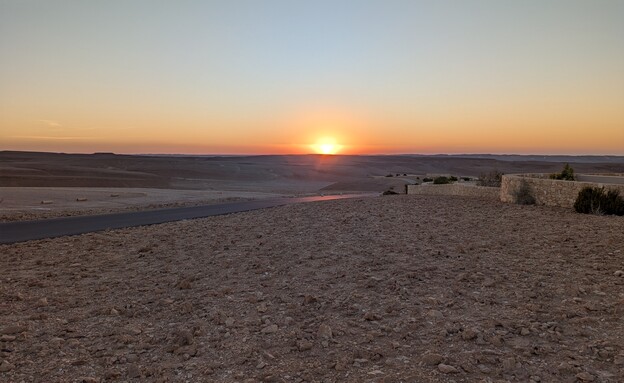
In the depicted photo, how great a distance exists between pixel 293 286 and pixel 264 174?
8499 cm

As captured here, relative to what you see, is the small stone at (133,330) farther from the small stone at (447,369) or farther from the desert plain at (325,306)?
the small stone at (447,369)

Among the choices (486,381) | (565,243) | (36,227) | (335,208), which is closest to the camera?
(486,381)

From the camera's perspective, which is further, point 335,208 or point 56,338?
point 335,208

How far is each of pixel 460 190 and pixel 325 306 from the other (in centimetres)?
1833

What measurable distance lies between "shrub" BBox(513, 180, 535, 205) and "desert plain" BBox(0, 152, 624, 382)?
417 cm

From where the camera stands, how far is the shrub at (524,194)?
58.3 ft

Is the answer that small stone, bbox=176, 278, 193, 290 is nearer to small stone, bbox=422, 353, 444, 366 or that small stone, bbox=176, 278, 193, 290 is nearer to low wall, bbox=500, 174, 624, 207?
small stone, bbox=422, 353, 444, 366

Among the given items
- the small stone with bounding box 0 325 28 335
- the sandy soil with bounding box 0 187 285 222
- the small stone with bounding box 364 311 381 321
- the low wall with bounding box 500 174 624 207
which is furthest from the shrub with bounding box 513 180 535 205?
the sandy soil with bounding box 0 187 285 222

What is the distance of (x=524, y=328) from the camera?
563cm

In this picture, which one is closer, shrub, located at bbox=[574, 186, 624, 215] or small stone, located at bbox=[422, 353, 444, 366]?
small stone, located at bbox=[422, 353, 444, 366]

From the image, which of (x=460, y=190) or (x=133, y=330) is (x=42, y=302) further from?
(x=460, y=190)

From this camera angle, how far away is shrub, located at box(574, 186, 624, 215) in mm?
14617

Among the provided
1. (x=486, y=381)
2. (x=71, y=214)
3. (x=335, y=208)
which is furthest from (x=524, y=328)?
(x=71, y=214)

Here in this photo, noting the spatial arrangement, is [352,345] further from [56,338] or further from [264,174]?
[264,174]
